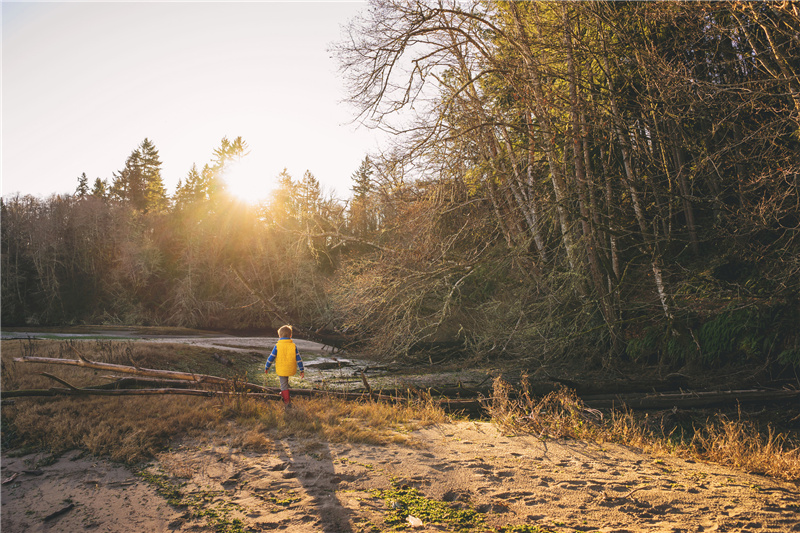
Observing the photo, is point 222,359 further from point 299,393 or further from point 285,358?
point 285,358


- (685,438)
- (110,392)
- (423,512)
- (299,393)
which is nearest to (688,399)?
(685,438)

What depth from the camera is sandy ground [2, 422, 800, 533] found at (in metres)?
3.76

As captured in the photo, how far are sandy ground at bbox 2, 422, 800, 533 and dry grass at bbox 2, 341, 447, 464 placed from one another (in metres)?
0.34

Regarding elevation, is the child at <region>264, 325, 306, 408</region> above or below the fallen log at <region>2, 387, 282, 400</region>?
above

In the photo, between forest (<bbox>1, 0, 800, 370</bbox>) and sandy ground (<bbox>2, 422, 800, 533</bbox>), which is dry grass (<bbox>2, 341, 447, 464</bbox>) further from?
forest (<bbox>1, 0, 800, 370</bbox>)

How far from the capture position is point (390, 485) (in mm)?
4629

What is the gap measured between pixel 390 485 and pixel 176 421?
4.09m

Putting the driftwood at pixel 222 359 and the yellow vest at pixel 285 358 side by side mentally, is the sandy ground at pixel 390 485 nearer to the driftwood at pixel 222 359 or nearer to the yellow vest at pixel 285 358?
the yellow vest at pixel 285 358

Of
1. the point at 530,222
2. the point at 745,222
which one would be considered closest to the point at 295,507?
the point at 745,222

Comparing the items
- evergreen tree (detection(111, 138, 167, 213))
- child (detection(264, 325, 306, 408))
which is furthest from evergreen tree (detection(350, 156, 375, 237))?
evergreen tree (detection(111, 138, 167, 213))

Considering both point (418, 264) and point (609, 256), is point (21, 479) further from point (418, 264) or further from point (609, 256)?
point (609, 256)

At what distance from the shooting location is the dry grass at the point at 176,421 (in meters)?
6.04

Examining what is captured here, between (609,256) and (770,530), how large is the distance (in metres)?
10.2

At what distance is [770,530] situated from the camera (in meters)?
3.41
